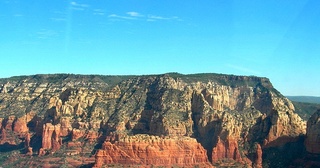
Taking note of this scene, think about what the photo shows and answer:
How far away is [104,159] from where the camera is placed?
372 feet

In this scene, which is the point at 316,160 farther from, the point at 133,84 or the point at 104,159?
the point at 133,84

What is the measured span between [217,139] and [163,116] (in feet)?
77.0

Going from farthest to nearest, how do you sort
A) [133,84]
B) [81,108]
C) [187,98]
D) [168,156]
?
[133,84] → [81,108] → [187,98] → [168,156]

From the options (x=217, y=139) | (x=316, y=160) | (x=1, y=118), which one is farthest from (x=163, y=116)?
(x=1, y=118)

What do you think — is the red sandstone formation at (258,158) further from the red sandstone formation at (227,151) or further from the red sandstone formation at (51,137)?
the red sandstone formation at (51,137)

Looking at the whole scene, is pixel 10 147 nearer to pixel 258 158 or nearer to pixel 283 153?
pixel 258 158

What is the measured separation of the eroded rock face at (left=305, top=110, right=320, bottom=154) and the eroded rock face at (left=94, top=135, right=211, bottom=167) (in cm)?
2079

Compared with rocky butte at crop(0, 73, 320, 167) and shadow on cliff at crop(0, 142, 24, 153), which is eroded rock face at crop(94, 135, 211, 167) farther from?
shadow on cliff at crop(0, 142, 24, 153)

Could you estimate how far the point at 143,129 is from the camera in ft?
501

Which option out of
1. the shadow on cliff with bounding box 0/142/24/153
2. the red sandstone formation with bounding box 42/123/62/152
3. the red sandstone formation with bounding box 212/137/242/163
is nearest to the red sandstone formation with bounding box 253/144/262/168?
the red sandstone formation with bounding box 212/137/242/163

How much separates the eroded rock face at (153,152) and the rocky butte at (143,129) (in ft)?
0.66

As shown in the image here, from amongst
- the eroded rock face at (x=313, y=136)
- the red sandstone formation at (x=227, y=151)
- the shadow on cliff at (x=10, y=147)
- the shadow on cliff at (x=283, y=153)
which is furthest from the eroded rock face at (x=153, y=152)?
the shadow on cliff at (x=10, y=147)

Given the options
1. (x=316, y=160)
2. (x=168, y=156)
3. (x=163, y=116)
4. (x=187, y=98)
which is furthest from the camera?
(x=187, y=98)

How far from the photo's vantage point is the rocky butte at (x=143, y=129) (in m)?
116
